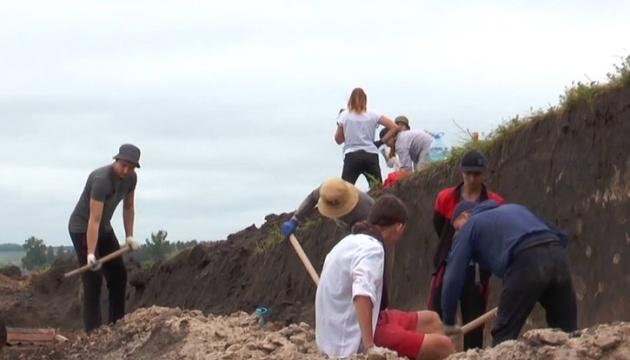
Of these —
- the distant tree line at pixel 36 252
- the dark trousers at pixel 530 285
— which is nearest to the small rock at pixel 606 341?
the dark trousers at pixel 530 285

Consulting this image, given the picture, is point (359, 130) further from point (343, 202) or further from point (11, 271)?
point (11, 271)

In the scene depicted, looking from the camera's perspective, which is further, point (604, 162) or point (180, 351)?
point (604, 162)

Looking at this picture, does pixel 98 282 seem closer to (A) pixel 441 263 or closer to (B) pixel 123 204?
(B) pixel 123 204

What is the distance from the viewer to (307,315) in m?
18.0

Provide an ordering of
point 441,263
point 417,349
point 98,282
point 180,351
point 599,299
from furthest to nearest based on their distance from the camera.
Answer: point 98,282 → point 599,299 → point 180,351 → point 441,263 → point 417,349

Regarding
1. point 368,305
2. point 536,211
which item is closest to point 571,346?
point 368,305

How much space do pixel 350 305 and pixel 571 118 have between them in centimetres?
630

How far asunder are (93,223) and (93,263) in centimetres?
42

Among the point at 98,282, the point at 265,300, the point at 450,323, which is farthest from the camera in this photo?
the point at 265,300

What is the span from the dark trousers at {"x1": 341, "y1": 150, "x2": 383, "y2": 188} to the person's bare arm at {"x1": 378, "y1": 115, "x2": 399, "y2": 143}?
329 mm

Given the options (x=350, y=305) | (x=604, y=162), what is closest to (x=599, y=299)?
(x=604, y=162)

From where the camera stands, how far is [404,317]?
9.88 metres

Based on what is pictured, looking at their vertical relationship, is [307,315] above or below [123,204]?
below

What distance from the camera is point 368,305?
30.6 feet
